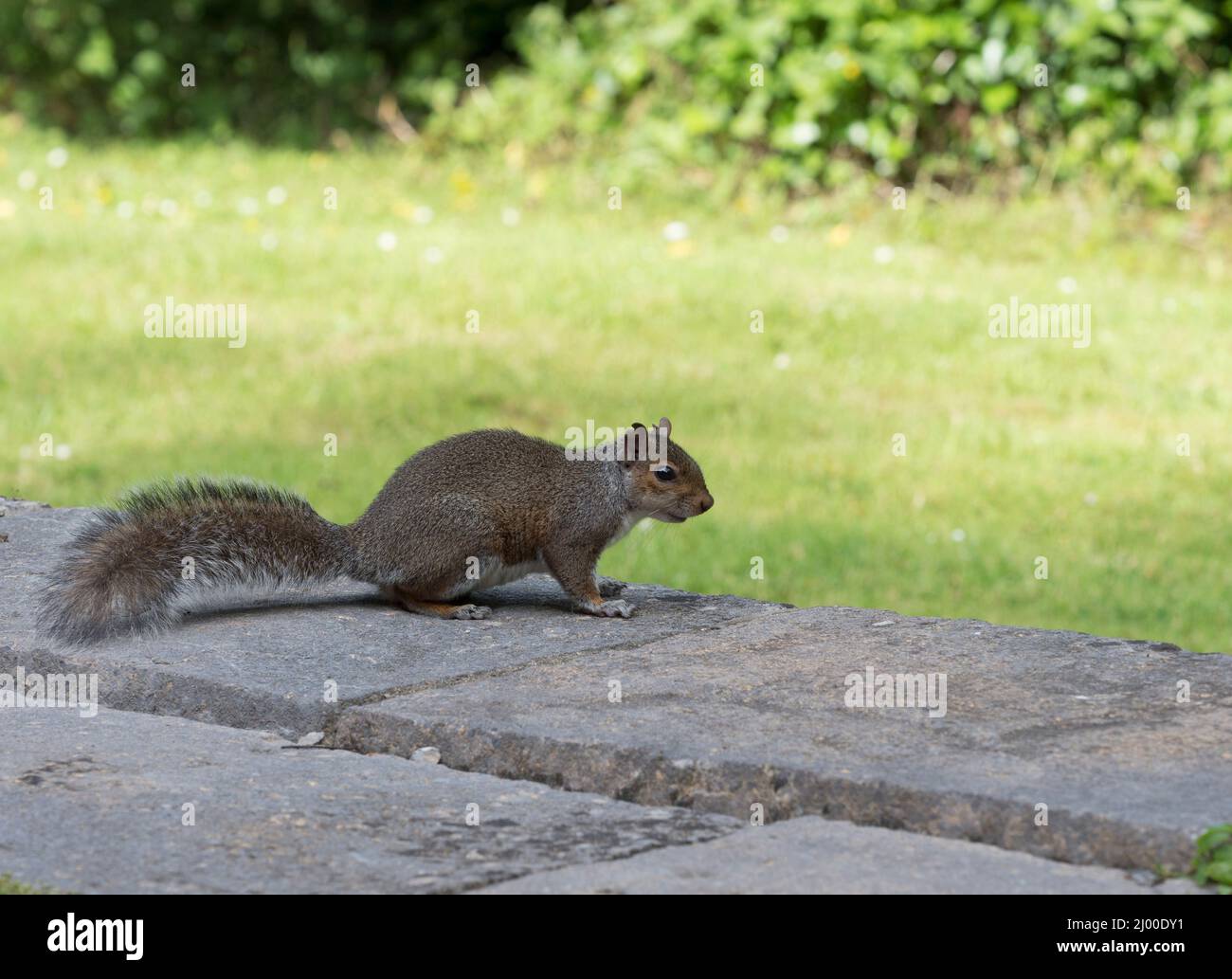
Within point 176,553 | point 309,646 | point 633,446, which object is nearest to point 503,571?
point 633,446

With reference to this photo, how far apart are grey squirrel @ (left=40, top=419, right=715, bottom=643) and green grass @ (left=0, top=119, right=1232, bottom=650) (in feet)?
5.29

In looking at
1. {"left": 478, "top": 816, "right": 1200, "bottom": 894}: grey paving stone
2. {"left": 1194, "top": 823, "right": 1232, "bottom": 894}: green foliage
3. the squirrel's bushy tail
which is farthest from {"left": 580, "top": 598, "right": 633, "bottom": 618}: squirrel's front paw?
{"left": 1194, "top": 823, "right": 1232, "bottom": 894}: green foliage

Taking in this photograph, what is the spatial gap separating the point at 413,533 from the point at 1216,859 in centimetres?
226

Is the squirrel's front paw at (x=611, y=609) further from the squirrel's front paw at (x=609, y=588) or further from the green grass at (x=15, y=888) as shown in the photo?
the green grass at (x=15, y=888)

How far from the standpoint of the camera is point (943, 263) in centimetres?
1020

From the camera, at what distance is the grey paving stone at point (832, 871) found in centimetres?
261

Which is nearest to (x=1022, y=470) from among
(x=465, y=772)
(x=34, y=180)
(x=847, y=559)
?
(x=847, y=559)

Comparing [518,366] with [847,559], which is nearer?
[847,559]

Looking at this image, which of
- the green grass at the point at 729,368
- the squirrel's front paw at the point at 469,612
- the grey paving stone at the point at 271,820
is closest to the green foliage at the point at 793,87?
the green grass at the point at 729,368

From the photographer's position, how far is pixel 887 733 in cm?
322

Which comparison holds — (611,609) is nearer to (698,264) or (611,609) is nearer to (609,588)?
(609,588)
